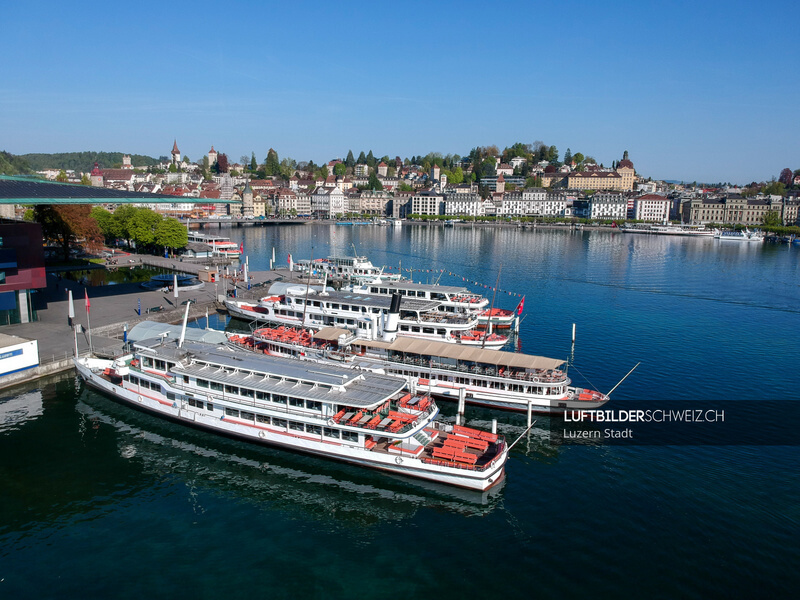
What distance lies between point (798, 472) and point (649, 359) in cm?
1806

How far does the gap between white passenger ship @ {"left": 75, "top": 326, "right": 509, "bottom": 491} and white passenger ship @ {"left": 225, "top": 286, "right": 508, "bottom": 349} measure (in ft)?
38.5

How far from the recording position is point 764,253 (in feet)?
432

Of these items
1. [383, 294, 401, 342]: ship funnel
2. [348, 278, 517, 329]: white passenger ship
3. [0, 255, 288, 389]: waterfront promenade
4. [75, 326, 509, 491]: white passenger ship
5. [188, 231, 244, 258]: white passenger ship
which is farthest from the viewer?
[188, 231, 244, 258]: white passenger ship

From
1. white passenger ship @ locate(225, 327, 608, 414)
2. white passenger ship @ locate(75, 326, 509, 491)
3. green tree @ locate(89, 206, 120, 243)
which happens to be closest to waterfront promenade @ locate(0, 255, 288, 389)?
white passenger ship @ locate(75, 326, 509, 491)

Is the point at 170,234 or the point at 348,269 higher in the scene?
the point at 170,234

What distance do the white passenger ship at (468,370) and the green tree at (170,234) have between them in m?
57.9

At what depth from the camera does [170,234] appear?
88.8 m

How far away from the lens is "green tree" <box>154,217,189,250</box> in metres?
88.2

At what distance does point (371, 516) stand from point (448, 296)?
97.3 feet

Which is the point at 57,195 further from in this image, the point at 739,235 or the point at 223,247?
the point at 739,235

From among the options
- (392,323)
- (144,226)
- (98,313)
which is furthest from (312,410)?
(144,226)

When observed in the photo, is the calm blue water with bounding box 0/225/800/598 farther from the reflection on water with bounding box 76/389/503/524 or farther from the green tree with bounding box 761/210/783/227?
the green tree with bounding box 761/210/783/227

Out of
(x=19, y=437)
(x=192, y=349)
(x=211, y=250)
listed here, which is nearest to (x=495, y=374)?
(x=192, y=349)

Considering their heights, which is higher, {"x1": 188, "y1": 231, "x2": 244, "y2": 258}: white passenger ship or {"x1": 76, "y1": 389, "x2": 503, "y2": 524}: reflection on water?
{"x1": 188, "y1": 231, "x2": 244, "y2": 258}: white passenger ship
